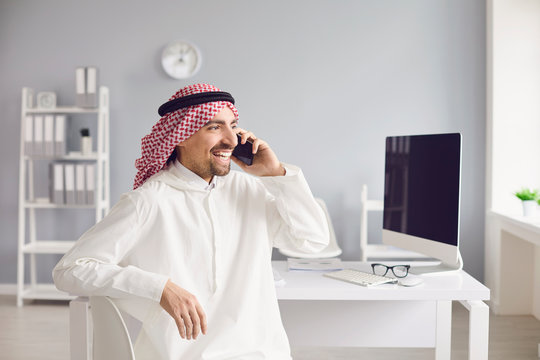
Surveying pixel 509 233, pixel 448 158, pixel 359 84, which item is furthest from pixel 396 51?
pixel 448 158

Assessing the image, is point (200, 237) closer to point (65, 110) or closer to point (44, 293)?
point (65, 110)

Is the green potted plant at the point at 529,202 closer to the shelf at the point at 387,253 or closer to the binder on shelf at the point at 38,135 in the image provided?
the shelf at the point at 387,253

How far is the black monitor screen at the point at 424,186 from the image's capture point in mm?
2082

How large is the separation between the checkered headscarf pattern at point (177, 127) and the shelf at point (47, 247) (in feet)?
9.04

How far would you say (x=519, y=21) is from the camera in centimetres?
395

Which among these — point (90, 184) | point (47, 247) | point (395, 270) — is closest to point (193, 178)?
point (395, 270)

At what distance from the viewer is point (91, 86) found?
4.06m

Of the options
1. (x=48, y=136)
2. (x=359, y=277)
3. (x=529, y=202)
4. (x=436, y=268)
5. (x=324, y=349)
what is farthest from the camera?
(x=48, y=136)

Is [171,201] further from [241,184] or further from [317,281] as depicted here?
[317,281]

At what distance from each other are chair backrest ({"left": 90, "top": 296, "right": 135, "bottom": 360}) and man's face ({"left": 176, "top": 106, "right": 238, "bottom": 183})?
0.50 metres

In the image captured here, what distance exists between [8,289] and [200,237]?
3.64 metres

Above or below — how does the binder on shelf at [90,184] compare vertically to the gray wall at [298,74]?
below

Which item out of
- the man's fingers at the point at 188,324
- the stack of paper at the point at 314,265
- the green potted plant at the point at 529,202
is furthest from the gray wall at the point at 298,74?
the man's fingers at the point at 188,324

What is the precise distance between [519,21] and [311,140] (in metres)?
1.78
